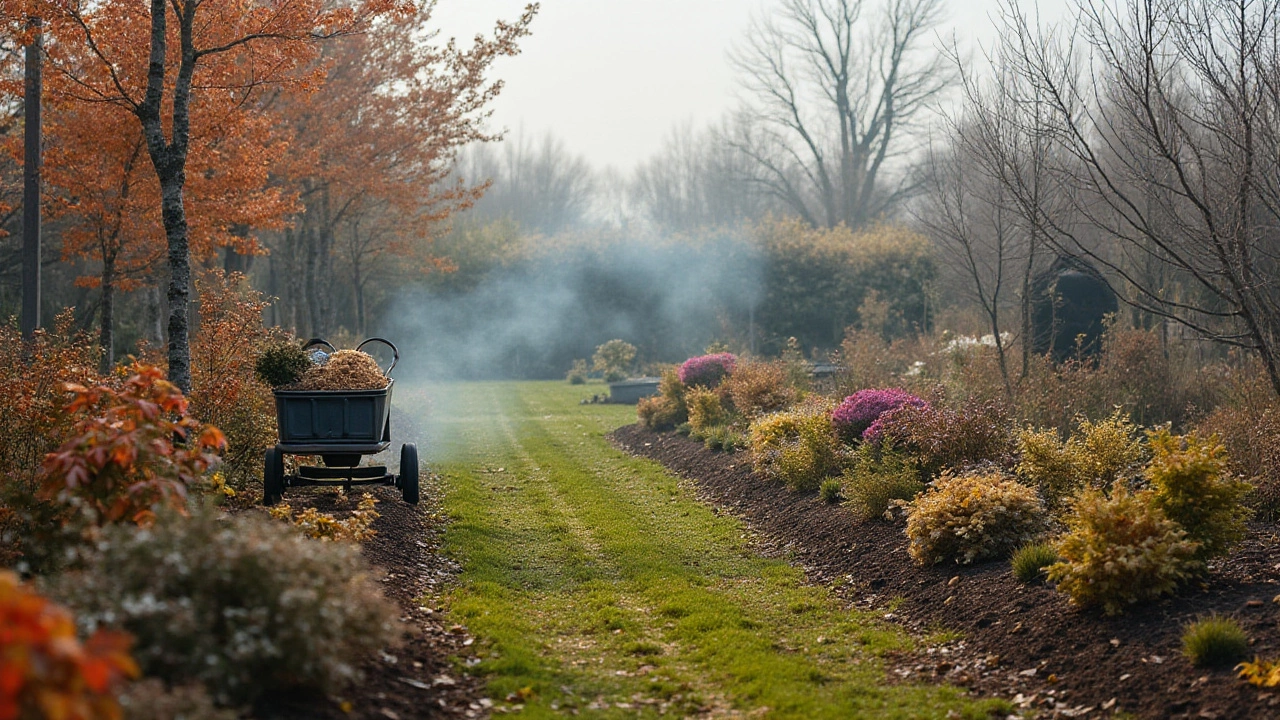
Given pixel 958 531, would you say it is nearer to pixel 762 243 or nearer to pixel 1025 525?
pixel 1025 525

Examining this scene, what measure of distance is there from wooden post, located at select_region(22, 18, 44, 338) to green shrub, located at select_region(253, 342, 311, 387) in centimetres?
559

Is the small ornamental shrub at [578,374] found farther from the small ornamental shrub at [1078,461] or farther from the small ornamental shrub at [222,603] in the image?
the small ornamental shrub at [222,603]

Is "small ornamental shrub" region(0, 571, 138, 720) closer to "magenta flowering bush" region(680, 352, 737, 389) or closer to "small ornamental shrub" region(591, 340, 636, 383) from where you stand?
"magenta flowering bush" region(680, 352, 737, 389)

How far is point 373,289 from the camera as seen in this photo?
3309 centimetres

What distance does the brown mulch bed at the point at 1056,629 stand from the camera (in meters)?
4.53

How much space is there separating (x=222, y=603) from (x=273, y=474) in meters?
4.80

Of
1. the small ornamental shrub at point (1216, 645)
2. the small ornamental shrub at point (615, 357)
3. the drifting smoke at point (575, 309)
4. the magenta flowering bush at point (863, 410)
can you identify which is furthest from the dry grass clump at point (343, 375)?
the drifting smoke at point (575, 309)

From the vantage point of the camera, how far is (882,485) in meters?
8.07

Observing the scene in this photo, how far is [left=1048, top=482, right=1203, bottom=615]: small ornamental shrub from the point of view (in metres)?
5.27

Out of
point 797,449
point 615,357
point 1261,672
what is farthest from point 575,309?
point 1261,672

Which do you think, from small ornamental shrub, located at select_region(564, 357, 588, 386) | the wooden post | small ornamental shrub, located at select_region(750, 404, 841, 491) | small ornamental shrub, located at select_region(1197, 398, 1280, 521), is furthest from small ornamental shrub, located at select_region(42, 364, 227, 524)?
small ornamental shrub, located at select_region(564, 357, 588, 386)

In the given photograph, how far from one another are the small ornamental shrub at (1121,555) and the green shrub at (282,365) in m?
5.81

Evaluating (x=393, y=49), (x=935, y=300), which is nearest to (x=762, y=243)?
(x=935, y=300)

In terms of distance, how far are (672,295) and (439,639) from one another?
25.6 meters
